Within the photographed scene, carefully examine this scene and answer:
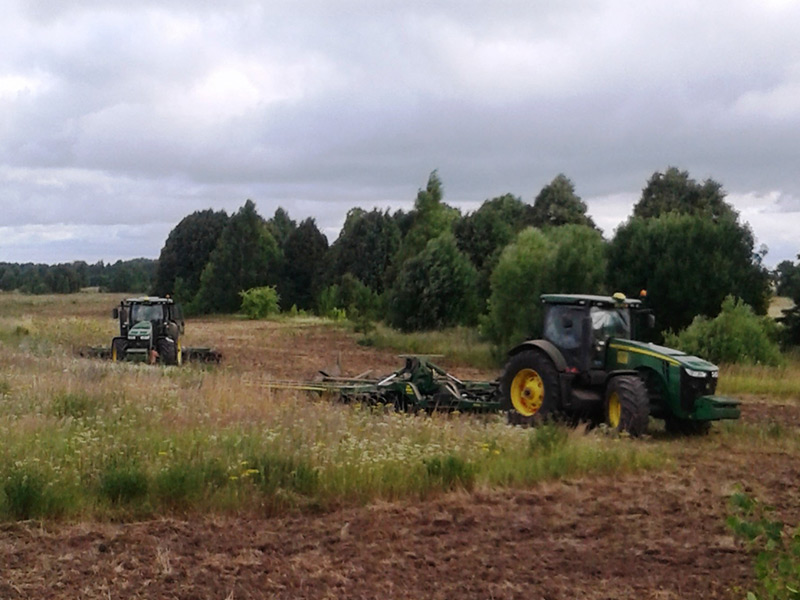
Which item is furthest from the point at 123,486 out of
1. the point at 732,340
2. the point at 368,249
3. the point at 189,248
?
the point at 189,248

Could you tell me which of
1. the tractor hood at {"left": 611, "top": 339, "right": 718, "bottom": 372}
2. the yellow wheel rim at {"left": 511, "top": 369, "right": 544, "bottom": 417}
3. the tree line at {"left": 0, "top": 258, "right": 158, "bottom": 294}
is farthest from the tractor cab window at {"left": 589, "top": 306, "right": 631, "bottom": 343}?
the tree line at {"left": 0, "top": 258, "right": 158, "bottom": 294}

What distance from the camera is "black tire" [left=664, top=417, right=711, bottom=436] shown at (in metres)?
13.9

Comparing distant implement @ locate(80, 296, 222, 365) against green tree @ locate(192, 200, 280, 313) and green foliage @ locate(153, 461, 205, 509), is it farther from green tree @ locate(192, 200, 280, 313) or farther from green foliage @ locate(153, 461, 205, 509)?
green tree @ locate(192, 200, 280, 313)

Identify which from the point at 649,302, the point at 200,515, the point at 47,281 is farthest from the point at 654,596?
the point at 47,281

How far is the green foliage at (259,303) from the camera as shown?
201 ft

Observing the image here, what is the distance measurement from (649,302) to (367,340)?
1340cm

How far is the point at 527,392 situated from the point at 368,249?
51274mm

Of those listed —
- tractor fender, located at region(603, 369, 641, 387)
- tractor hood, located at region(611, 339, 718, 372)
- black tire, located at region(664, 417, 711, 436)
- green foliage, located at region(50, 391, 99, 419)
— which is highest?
tractor hood, located at region(611, 339, 718, 372)

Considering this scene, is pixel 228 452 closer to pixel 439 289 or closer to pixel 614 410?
pixel 614 410

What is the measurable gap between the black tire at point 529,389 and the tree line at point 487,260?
11.3 metres

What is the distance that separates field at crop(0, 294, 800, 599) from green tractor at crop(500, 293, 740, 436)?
0.50 metres

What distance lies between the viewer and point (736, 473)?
1084 centimetres

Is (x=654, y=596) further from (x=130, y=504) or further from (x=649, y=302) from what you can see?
(x=649, y=302)

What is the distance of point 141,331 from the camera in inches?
931
